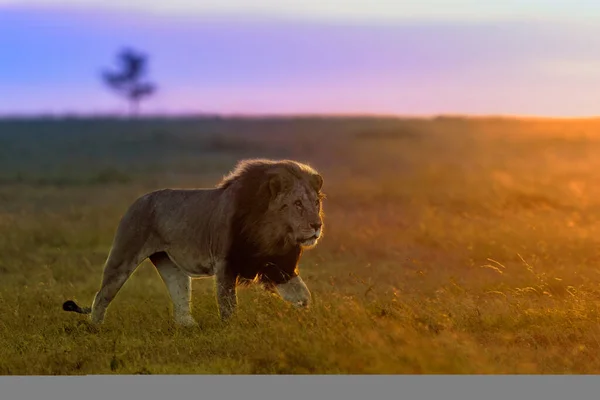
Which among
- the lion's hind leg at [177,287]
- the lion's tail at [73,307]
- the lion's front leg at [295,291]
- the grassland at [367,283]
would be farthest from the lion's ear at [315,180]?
the lion's tail at [73,307]

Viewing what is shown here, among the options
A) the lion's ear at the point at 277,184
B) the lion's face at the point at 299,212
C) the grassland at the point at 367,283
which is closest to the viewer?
the grassland at the point at 367,283

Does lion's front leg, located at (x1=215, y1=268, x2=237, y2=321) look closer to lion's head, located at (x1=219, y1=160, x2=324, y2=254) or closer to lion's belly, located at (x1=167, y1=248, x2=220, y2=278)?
lion's belly, located at (x1=167, y1=248, x2=220, y2=278)

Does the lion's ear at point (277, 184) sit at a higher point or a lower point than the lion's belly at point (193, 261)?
higher

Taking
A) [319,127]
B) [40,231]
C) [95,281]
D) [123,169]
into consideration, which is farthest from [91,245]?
[319,127]

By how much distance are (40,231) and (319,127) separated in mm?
49944

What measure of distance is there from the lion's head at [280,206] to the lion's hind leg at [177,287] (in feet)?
4.16

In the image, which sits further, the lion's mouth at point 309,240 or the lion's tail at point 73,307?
the lion's tail at point 73,307

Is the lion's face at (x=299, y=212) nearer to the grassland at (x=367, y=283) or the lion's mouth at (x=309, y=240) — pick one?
the lion's mouth at (x=309, y=240)

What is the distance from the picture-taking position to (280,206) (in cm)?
931

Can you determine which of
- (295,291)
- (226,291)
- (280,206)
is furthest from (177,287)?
(280,206)

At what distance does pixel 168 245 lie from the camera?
10.0 metres

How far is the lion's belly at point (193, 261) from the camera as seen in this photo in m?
9.73

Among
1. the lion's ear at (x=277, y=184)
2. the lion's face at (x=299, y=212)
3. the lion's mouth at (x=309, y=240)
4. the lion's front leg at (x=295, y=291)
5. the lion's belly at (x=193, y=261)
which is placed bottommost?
the lion's front leg at (x=295, y=291)

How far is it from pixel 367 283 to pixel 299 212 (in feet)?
10.2
